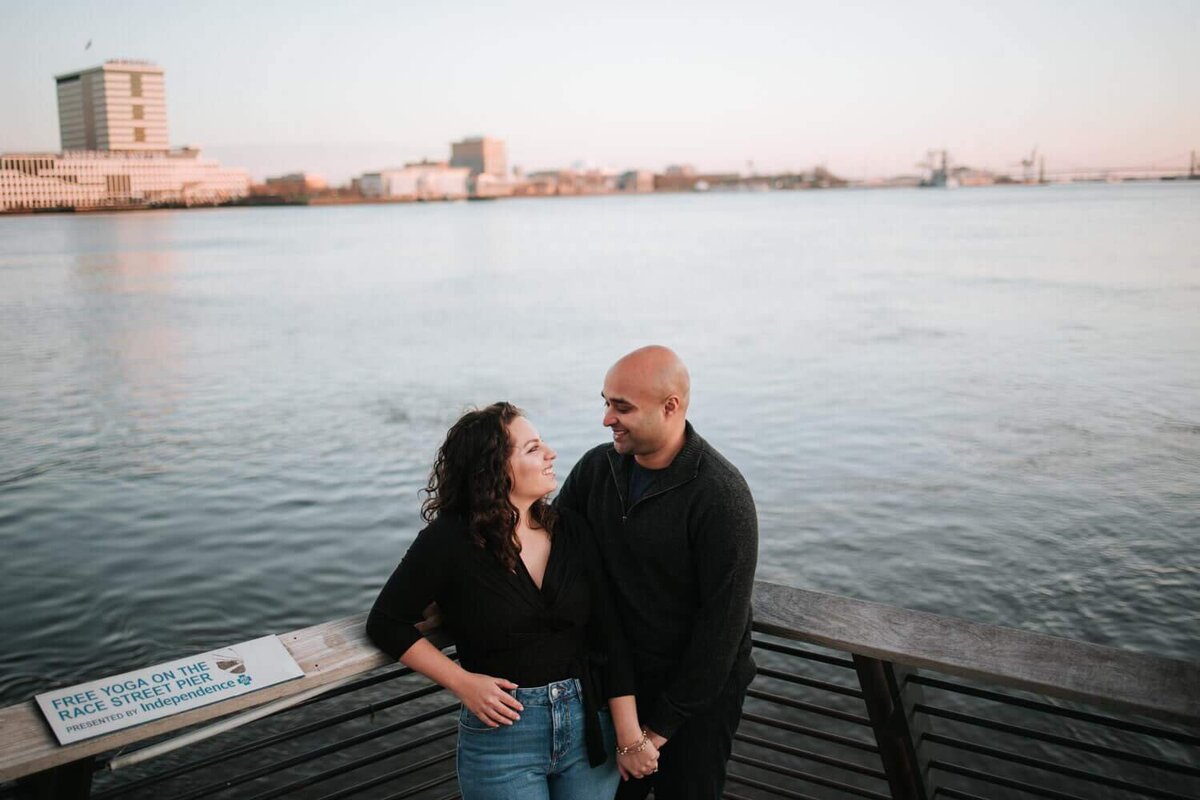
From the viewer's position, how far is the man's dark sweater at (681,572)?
262cm

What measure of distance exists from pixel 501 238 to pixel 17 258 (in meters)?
31.9

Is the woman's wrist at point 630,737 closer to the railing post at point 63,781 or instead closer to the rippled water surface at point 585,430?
the railing post at point 63,781

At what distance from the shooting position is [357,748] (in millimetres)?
7105

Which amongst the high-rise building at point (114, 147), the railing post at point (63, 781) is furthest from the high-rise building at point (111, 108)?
the railing post at point (63, 781)

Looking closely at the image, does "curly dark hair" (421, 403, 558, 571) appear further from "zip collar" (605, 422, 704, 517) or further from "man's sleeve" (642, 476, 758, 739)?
"man's sleeve" (642, 476, 758, 739)

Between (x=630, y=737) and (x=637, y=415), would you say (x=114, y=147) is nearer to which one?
(x=637, y=415)

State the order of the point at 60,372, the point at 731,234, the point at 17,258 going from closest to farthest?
the point at 60,372 → the point at 17,258 → the point at 731,234

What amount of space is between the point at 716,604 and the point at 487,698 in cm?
58

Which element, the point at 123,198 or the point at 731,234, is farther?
the point at 123,198

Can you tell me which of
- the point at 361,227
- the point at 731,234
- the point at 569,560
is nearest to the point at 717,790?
the point at 569,560

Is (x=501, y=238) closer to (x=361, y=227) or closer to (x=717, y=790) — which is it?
(x=361, y=227)

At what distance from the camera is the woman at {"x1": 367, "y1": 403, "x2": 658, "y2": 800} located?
2.59 metres

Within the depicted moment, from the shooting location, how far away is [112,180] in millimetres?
75250

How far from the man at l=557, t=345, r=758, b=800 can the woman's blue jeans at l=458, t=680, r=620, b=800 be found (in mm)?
141
